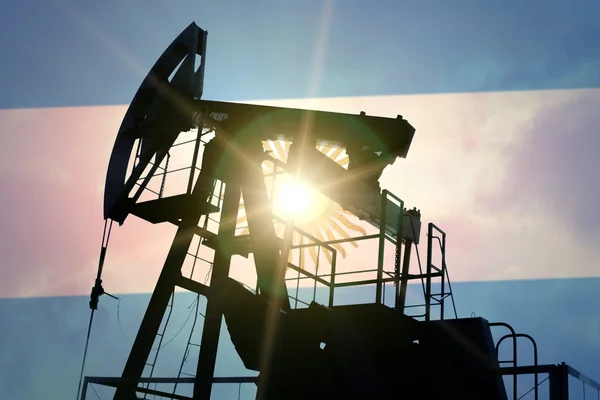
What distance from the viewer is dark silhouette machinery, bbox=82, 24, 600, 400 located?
11945 mm

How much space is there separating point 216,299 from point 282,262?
1.34 meters

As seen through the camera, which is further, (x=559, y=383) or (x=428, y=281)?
(x=428, y=281)

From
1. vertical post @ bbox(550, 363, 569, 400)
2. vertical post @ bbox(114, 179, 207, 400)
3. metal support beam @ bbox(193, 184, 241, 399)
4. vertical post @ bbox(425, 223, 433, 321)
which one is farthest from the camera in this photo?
vertical post @ bbox(425, 223, 433, 321)

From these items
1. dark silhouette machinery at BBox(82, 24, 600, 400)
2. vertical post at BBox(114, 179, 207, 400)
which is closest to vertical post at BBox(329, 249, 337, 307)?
dark silhouette machinery at BBox(82, 24, 600, 400)

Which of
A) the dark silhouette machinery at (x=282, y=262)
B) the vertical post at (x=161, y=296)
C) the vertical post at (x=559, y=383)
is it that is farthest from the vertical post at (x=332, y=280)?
the vertical post at (x=559, y=383)

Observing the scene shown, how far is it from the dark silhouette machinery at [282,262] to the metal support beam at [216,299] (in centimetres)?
2

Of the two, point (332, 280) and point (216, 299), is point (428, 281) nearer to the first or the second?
point (332, 280)

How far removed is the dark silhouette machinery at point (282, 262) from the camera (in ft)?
39.2

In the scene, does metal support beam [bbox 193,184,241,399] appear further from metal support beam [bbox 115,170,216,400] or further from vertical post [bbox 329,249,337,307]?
vertical post [bbox 329,249,337,307]

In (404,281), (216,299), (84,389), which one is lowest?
(84,389)

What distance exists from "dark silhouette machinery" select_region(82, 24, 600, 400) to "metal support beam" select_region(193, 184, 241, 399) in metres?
0.02

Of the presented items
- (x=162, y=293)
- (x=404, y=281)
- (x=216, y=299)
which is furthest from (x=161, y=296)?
(x=404, y=281)

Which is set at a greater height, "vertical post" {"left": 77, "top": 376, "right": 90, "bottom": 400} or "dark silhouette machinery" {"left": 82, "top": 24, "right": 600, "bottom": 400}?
"dark silhouette machinery" {"left": 82, "top": 24, "right": 600, "bottom": 400}

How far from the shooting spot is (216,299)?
1259 cm
